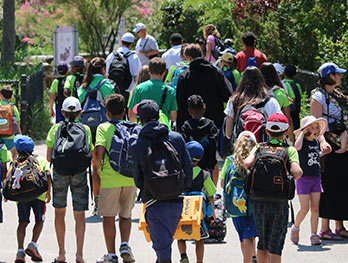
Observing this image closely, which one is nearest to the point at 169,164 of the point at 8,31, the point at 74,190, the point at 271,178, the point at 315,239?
the point at 271,178

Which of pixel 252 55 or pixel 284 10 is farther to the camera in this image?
pixel 284 10

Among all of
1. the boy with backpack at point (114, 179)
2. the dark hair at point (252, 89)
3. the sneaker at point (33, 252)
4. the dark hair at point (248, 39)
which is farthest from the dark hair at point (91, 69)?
the dark hair at point (248, 39)

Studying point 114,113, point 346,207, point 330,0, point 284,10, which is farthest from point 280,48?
point 114,113

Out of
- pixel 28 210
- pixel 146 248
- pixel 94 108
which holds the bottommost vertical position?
pixel 146 248

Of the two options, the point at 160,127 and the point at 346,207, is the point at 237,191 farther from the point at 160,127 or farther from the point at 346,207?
the point at 346,207

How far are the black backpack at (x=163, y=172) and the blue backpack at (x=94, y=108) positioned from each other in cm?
355

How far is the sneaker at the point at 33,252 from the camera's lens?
8047mm

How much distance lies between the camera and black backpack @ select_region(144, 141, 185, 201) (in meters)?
6.33

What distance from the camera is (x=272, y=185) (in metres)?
6.57

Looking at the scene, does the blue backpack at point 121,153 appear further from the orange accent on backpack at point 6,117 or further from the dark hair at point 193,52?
the orange accent on backpack at point 6,117

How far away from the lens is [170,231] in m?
6.54

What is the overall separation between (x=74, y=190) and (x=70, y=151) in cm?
47

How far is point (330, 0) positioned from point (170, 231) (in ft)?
32.3

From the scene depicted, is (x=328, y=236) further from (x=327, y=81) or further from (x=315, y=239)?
(x=327, y=81)
